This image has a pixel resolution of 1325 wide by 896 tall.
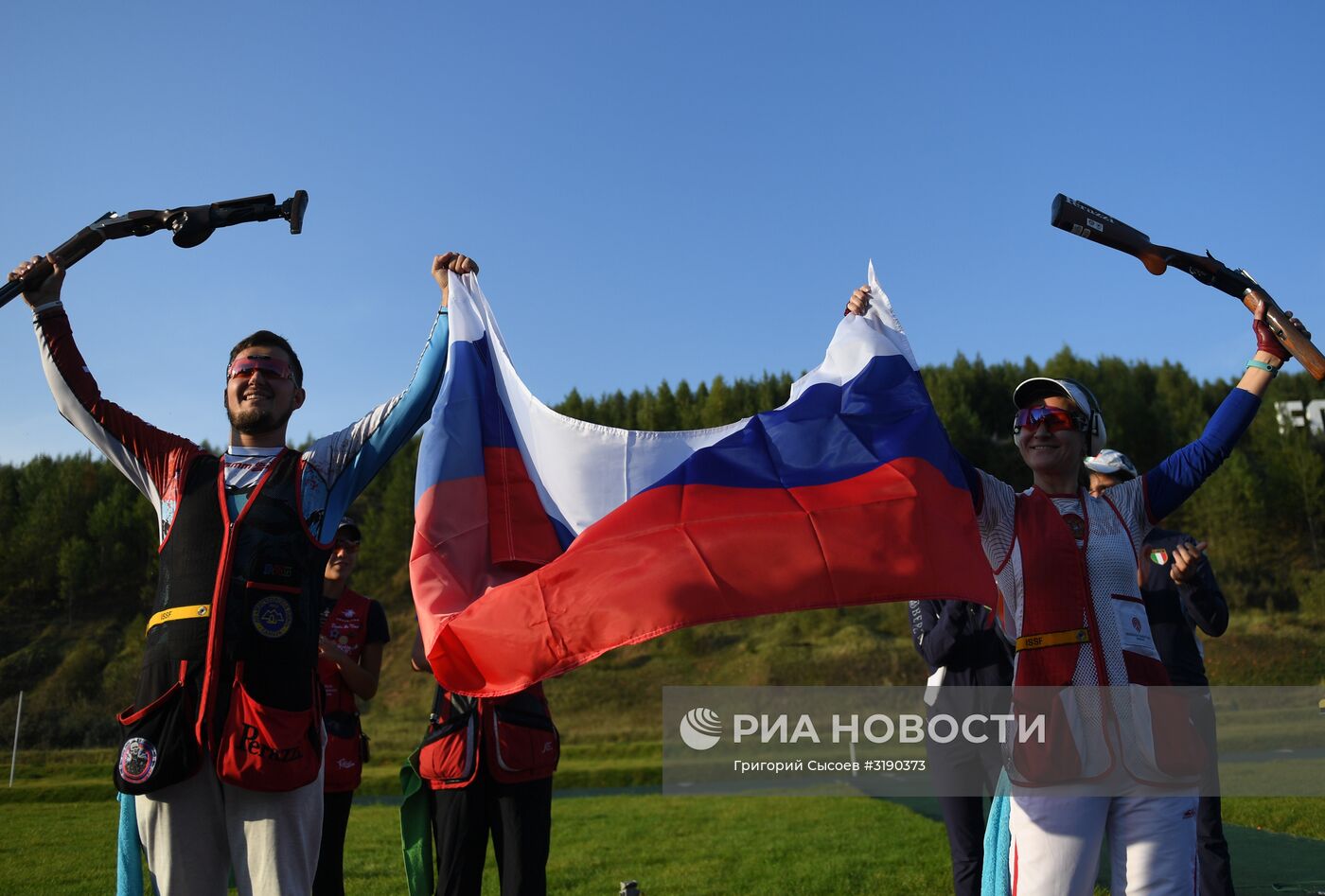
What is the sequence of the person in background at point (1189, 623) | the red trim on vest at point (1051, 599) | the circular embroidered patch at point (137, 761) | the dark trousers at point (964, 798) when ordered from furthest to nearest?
the person in background at point (1189, 623)
the dark trousers at point (964, 798)
the red trim on vest at point (1051, 599)
the circular embroidered patch at point (137, 761)

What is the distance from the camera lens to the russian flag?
3.96 metres

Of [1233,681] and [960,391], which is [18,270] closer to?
[1233,681]

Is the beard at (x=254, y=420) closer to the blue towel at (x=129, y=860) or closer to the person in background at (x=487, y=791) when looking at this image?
the blue towel at (x=129, y=860)

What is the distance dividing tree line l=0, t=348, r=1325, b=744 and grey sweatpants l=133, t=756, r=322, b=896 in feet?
146

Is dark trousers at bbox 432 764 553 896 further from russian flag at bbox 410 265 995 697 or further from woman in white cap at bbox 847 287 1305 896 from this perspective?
woman in white cap at bbox 847 287 1305 896

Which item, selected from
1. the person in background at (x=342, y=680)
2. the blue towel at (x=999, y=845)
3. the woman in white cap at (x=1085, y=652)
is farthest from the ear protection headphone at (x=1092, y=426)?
the person in background at (x=342, y=680)

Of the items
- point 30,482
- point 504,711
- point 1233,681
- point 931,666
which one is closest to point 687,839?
point 931,666

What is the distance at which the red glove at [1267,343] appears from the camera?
4777 millimetres

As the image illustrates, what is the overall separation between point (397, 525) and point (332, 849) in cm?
5278

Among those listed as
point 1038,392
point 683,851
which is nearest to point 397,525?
point 683,851

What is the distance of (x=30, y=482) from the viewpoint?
69.2 m

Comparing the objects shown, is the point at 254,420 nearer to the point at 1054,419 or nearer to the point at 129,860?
the point at 129,860

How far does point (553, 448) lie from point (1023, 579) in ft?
7.21

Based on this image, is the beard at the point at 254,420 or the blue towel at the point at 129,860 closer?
the blue towel at the point at 129,860
